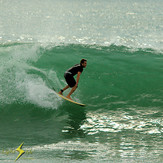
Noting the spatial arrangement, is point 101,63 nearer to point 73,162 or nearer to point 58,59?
point 58,59

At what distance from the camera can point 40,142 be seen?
22.5 feet

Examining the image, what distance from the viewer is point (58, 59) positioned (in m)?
14.6

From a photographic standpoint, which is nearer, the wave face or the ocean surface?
the ocean surface

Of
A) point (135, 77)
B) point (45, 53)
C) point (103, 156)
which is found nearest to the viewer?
point (103, 156)

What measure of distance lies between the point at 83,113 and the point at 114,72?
423 centimetres

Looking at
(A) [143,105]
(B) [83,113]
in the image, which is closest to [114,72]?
(A) [143,105]

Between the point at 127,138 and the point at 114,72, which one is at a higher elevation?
the point at 114,72

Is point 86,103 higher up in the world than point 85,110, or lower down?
higher up

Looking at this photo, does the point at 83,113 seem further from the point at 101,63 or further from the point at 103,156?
the point at 101,63

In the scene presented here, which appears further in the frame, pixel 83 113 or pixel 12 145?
pixel 83 113

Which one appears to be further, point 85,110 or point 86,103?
point 86,103

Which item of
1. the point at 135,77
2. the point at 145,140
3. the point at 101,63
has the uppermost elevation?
the point at 101,63

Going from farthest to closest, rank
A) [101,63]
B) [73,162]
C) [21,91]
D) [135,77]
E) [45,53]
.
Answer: [45,53] → [101,63] → [135,77] → [21,91] → [73,162]

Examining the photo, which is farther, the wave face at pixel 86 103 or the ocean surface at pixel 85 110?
the wave face at pixel 86 103
